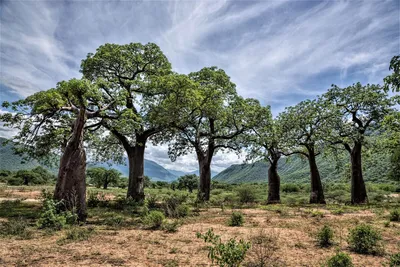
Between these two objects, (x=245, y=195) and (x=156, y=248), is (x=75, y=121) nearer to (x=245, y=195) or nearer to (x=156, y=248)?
(x=156, y=248)

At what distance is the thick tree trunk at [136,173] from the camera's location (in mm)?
19328

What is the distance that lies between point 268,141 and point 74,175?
50.9 ft

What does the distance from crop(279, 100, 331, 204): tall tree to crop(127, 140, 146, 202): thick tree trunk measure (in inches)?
511

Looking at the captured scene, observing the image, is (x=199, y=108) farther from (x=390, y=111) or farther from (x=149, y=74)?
(x=390, y=111)

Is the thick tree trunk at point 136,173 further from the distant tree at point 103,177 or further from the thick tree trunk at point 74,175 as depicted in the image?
the distant tree at point 103,177

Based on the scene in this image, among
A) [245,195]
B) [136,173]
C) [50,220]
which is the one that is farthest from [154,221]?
[245,195]

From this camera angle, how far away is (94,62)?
59.5 feet

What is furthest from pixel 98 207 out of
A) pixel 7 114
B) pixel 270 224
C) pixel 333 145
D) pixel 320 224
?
Answer: pixel 333 145

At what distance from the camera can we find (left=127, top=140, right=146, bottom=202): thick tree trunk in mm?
19328

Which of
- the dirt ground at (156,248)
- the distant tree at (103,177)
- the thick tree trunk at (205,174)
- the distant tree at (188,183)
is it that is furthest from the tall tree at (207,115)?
the distant tree at (188,183)

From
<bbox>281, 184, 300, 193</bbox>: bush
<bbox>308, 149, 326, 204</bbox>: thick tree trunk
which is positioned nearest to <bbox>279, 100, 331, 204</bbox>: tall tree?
<bbox>308, 149, 326, 204</bbox>: thick tree trunk

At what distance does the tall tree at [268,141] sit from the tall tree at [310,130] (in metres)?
0.90

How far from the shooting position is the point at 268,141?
21609 mm

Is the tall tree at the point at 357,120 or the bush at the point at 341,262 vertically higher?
the tall tree at the point at 357,120
